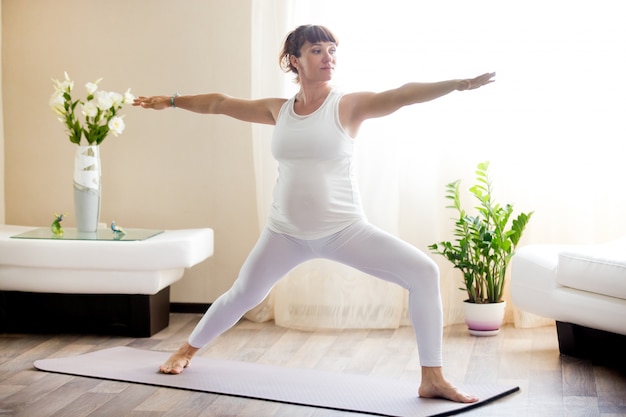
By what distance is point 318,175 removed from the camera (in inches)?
136

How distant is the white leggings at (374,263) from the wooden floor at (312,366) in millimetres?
319

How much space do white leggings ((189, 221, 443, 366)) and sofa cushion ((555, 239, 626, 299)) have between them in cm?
78

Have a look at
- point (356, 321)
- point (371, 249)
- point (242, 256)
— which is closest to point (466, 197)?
point (356, 321)

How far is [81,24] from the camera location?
208 inches

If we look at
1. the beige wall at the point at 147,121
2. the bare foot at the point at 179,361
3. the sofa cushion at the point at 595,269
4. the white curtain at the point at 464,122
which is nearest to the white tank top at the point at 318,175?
the bare foot at the point at 179,361

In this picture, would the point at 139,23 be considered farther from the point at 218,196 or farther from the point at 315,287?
the point at 315,287

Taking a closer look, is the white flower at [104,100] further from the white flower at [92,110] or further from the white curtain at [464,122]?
the white curtain at [464,122]

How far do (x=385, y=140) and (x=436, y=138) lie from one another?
0.25 meters

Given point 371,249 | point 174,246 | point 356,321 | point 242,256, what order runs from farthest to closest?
point 242,256
point 356,321
point 174,246
point 371,249

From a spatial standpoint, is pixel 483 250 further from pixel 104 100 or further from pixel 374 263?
Result: pixel 104 100

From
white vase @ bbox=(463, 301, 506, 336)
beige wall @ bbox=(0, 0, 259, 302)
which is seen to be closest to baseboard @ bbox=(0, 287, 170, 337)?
beige wall @ bbox=(0, 0, 259, 302)

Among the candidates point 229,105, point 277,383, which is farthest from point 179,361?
point 229,105

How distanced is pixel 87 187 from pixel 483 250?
189 cm

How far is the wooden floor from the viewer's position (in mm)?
3344
